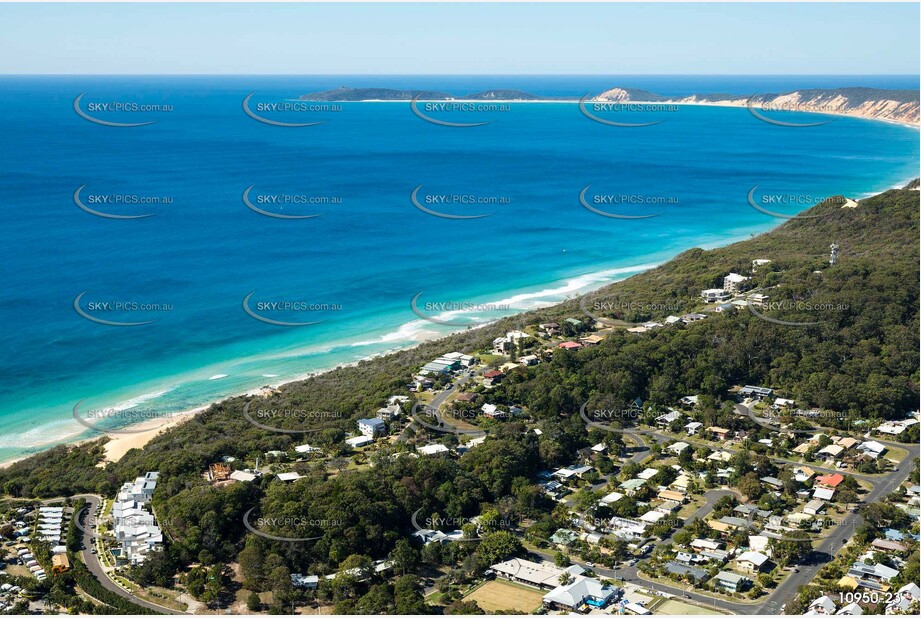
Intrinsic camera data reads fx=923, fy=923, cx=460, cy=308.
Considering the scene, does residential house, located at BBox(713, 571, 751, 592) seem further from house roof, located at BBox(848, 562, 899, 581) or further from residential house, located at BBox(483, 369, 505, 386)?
residential house, located at BBox(483, 369, 505, 386)

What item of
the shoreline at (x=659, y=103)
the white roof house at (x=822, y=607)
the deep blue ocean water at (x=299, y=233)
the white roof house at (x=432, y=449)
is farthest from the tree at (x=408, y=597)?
the shoreline at (x=659, y=103)

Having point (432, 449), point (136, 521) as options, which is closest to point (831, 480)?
point (432, 449)

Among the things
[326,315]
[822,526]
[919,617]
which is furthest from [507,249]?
[919,617]

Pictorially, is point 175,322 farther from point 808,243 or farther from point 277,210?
point 808,243

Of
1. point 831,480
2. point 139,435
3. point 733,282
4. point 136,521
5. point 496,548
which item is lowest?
point 139,435

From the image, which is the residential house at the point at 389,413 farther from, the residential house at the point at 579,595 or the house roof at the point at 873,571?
the house roof at the point at 873,571

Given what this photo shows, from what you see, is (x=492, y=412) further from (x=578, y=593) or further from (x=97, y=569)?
(x=97, y=569)

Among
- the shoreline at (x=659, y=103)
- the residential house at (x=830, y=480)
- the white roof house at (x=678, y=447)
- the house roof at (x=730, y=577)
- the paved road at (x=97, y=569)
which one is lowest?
the paved road at (x=97, y=569)
